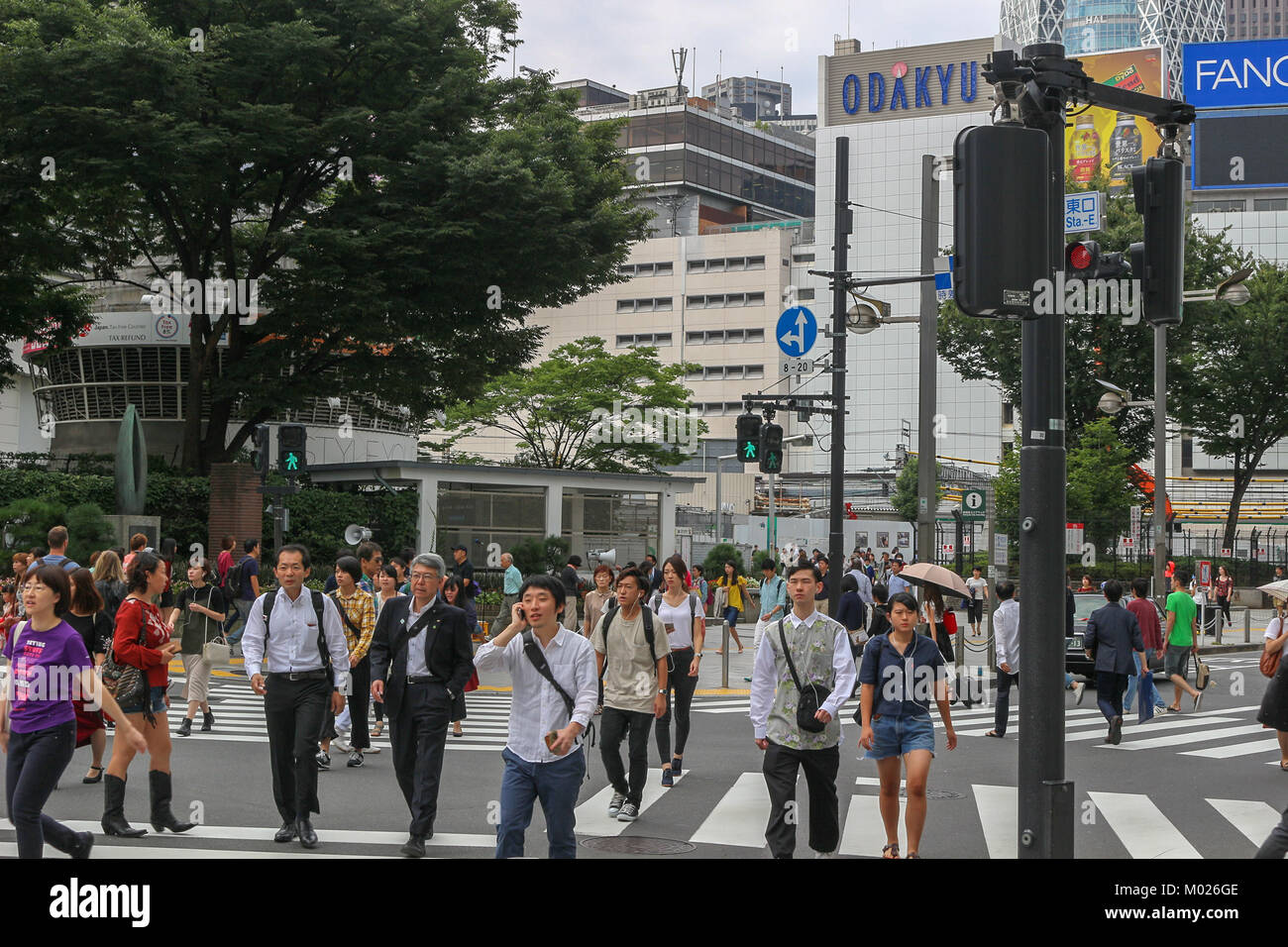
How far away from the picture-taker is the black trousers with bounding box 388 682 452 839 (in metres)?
9.12

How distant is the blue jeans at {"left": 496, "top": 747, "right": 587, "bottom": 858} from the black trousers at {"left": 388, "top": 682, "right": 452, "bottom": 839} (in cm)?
171

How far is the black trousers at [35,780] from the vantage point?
7395mm

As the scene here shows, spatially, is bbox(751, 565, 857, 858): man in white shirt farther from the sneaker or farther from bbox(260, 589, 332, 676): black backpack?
bbox(260, 589, 332, 676): black backpack

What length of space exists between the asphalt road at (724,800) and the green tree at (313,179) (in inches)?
593

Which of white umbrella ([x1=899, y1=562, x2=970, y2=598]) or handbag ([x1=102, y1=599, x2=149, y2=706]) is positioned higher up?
white umbrella ([x1=899, y1=562, x2=970, y2=598])

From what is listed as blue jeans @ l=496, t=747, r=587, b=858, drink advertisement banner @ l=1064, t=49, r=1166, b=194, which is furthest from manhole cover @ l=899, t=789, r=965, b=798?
drink advertisement banner @ l=1064, t=49, r=1166, b=194

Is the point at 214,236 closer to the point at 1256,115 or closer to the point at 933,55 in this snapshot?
the point at 1256,115

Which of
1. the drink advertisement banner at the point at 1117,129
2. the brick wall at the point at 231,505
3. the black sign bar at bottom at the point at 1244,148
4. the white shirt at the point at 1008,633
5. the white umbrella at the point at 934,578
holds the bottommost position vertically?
the white shirt at the point at 1008,633

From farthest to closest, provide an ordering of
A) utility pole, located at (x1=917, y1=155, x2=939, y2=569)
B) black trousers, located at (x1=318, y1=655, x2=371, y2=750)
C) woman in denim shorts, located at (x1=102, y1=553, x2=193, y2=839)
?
1. utility pole, located at (x1=917, y1=155, x2=939, y2=569)
2. black trousers, located at (x1=318, y1=655, x2=371, y2=750)
3. woman in denim shorts, located at (x1=102, y1=553, x2=193, y2=839)

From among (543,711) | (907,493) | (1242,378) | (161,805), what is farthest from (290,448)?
(907,493)

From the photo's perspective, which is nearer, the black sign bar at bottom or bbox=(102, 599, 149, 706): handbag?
bbox=(102, 599, 149, 706): handbag

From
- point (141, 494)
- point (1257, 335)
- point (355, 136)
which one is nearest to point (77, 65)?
point (355, 136)

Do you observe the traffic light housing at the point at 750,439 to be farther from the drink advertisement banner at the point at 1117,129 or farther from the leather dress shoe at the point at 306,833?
the drink advertisement banner at the point at 1117,129

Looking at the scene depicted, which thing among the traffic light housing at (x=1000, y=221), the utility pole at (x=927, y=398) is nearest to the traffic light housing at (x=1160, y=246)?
the traffic light housing at (x=1000, y=221)
